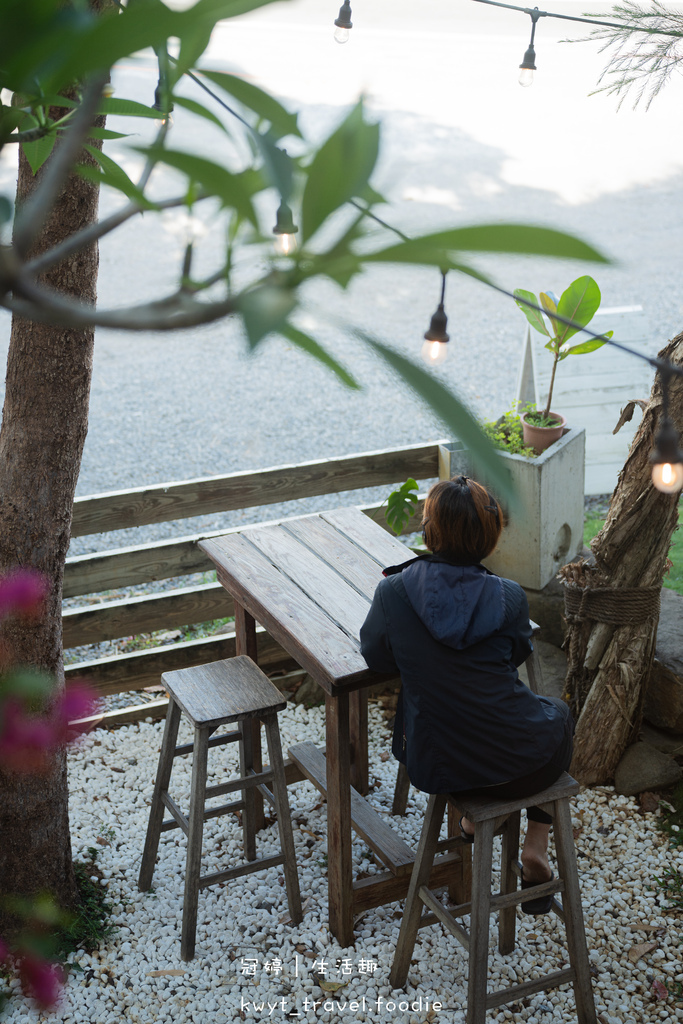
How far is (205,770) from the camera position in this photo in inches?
99.0

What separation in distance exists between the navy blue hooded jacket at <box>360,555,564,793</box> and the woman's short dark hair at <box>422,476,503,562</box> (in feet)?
0.14

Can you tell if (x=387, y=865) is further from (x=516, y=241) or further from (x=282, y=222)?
(x=516, y=241)

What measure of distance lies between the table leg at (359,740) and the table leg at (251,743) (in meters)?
0.35

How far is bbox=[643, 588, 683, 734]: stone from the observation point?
10.3 ft

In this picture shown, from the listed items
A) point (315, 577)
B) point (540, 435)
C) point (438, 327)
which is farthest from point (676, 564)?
point (438, 327)

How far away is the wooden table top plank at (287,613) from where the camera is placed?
2.31 meters

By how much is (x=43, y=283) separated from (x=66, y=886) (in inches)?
65.9

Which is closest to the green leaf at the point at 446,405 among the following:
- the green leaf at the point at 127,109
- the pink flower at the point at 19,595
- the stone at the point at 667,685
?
the pink flower at the point at 19,595

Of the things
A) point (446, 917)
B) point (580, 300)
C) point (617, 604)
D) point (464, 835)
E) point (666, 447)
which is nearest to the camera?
point (666, 447)

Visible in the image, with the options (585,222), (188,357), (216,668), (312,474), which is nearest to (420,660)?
(216,668)

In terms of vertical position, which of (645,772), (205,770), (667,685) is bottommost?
(645,772)

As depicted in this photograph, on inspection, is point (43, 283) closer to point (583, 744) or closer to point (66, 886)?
point (66, 886)

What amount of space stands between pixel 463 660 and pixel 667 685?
4.52 ft

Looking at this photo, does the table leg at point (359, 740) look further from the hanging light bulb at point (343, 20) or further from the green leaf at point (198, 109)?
the green leaf at point (198, 109)
